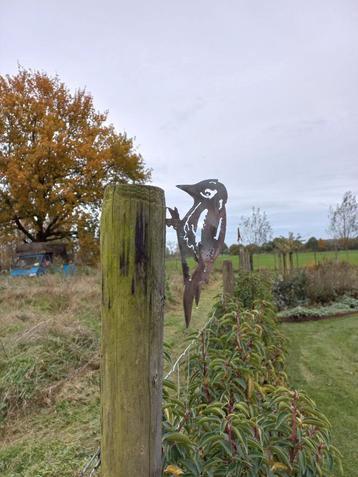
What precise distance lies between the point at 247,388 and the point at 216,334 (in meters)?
0.88

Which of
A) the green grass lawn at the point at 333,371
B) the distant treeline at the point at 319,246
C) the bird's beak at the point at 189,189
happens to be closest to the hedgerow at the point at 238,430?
the bird's beak at the point at 189,189

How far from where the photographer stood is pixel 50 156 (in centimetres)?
1457

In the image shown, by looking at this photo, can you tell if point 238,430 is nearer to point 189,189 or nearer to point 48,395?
point 189,189

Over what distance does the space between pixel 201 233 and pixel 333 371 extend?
4.70m

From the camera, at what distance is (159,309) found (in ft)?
3.18

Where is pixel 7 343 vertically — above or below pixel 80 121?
below

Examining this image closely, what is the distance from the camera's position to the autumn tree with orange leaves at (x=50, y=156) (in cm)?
1454

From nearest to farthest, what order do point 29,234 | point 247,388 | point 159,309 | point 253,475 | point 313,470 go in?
1. point 159,309
2. point 253,475
3. point 313,470
4. point 247,388
5. point 29,234

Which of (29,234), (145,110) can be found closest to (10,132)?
(29,234)

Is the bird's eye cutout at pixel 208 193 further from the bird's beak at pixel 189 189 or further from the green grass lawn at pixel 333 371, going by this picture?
the green grass lawn at pixel 333 371

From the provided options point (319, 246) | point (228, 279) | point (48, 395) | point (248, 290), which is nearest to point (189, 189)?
point (228, 279)

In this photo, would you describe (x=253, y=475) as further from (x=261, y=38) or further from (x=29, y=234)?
(x=29, y=234)

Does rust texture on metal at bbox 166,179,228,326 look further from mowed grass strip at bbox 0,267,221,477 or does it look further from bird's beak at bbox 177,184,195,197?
mowed grass strip at bbox 0,267,221,477

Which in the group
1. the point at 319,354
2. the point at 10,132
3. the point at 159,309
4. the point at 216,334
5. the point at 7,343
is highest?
the point at 10,132
